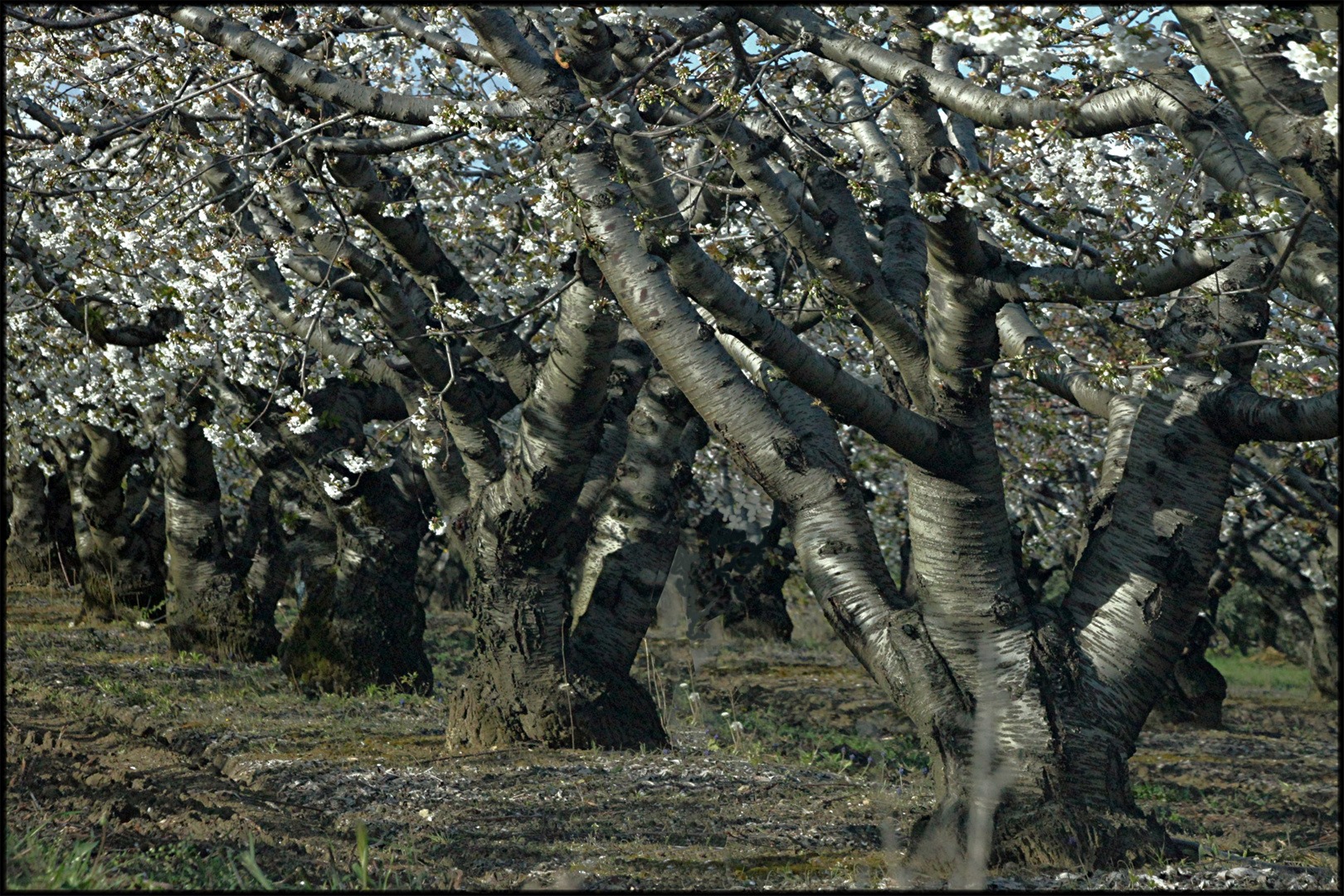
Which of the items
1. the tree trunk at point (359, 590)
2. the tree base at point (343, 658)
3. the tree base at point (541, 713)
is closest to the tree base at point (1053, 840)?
the tree base at point (541, 713)

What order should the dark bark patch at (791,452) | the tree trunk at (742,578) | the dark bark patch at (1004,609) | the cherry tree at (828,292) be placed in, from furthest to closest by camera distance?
1. the tree trunk at (742,578)
2. the dark bark patch at (791,452)
3. the dark bark patch at (1004,609)
4. the cherry tree at (828,292)

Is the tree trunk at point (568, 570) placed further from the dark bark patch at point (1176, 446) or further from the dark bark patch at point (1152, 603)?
the dark bark patch at point (1152, 603)

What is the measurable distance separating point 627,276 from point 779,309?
2.37 meters

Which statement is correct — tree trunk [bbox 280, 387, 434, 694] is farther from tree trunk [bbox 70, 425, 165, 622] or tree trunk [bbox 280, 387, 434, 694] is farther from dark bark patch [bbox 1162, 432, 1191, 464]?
dark bark patch [bbox 1162, 432, 1191, 464]

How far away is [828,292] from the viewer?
235 inches

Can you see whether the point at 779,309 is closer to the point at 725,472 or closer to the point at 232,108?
the point at 232,108

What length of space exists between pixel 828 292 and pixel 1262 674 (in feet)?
85.8

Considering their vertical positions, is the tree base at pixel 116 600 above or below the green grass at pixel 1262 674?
above

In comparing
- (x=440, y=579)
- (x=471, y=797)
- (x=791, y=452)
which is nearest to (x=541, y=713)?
(x=471, y=797)

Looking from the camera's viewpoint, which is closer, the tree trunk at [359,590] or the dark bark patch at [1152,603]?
the dark bark patch at [1152,603]

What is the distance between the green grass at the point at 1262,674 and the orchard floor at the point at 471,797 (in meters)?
11.8

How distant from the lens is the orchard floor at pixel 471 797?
445cm

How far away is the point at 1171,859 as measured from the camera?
4805 millimetres

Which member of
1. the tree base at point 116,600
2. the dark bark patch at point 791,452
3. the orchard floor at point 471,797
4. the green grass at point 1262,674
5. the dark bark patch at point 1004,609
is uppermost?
the dark bark patch at point 791,452
